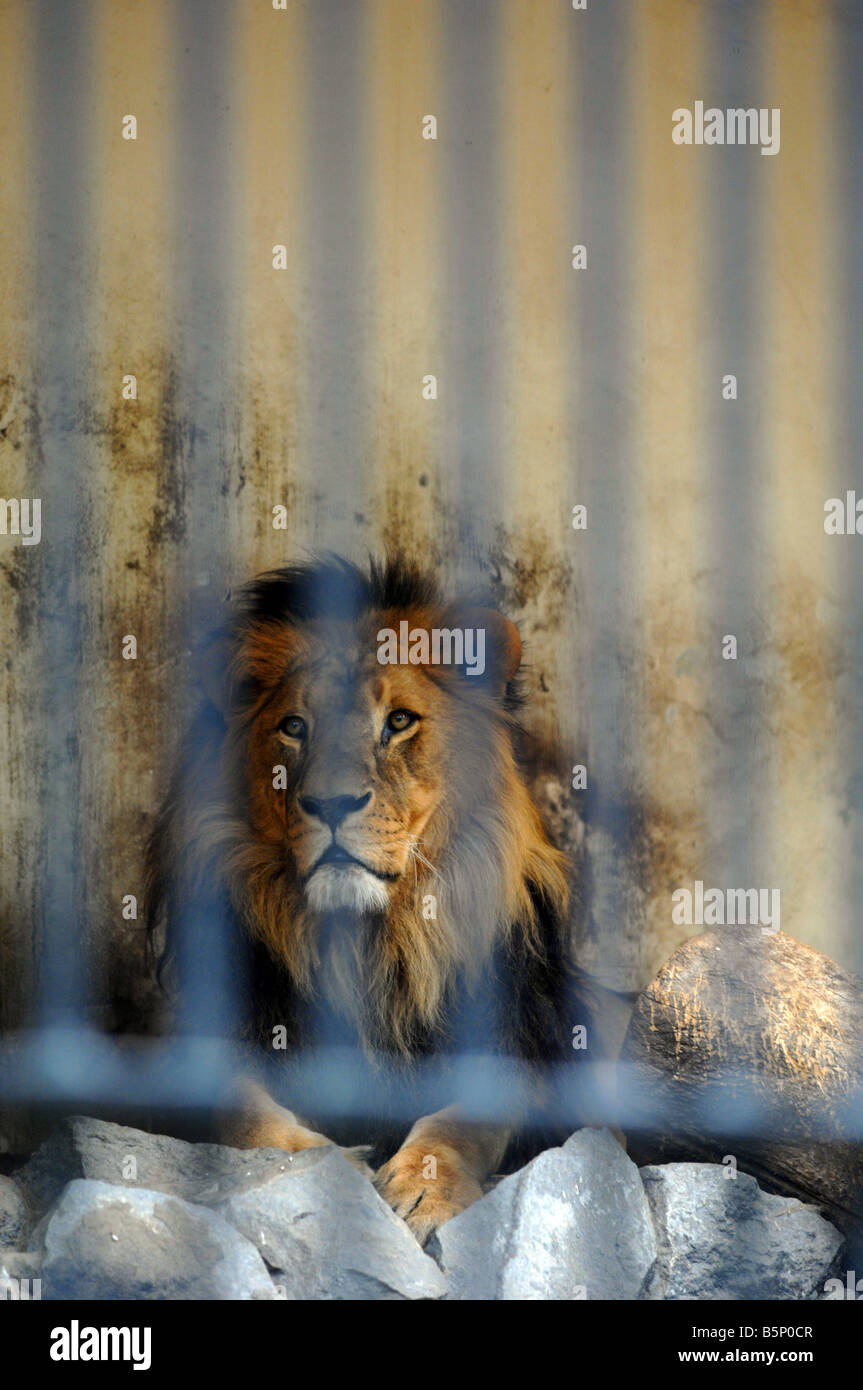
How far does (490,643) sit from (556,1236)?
1.36 m

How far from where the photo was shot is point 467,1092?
3.11 meters

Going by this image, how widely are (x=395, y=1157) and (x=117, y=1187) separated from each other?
660 mm

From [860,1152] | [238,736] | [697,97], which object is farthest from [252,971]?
[697,97]

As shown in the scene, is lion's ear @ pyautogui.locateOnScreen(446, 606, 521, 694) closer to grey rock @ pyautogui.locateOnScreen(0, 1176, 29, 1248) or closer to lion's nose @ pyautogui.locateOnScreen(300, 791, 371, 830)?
lion's nose @ pyautogui.locateOnScreen(300, 791, 371, 830)

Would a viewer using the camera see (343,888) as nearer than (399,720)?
Yes

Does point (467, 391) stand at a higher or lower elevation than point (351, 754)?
higher

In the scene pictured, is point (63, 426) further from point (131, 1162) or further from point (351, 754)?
point (131, 1162)

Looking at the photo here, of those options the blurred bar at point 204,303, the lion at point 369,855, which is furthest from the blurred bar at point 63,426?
the lion at point 369,855

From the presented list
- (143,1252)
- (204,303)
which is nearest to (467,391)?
(204,303)

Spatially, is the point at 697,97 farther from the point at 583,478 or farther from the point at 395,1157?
the point at 395,1157

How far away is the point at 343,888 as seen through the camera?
119 inches

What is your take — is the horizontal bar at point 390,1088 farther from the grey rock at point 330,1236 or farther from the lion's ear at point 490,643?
the lion's ear at point 490,643

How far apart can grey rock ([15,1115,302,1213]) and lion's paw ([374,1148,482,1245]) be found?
219 mm

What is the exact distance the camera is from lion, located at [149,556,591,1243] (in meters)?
3.07
